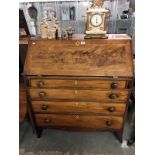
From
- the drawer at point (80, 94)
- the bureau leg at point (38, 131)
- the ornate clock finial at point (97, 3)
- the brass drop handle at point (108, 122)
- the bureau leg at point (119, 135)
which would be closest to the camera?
the ornate clock finial at point (97, 3)

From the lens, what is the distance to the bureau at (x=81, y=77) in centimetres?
153

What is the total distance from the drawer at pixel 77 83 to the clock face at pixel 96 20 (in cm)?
56

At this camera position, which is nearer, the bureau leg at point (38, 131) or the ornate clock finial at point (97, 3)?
the ornate clock finial at point (97, 3)

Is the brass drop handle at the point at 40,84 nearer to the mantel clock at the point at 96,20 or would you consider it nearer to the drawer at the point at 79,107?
the drawer at the point at 79,107

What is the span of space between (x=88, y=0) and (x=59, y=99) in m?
1.15

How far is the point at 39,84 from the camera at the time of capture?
162 cm

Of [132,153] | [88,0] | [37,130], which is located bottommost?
[132,153]

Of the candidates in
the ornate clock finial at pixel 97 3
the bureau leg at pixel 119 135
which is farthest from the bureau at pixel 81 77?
the ornate clock finial at pixel 97 3

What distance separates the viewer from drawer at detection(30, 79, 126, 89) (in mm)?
1543

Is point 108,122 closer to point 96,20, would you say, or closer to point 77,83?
point 77,83

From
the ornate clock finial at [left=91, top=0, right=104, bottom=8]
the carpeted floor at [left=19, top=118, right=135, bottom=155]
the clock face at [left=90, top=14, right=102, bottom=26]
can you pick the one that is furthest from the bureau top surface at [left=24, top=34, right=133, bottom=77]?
the carpeted floor at [left=19, top=118, right=135, bottom=155]

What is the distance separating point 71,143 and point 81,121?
0.36 m
